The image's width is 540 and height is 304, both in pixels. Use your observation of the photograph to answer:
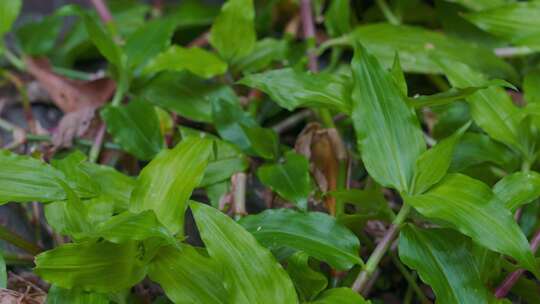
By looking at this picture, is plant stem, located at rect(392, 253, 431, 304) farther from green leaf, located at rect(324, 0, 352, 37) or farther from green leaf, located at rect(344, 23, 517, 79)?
green leaf, located at rect(324, 0, 352, 37)

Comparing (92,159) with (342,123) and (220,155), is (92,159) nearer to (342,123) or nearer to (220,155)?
(220,155)

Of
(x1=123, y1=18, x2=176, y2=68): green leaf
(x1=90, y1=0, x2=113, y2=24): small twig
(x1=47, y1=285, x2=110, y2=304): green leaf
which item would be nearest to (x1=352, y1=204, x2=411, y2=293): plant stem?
(x1=47, y1=285, x2=110, y2=304): green leaf

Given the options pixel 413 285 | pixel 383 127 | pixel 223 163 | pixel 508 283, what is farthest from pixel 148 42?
pixel 508 283

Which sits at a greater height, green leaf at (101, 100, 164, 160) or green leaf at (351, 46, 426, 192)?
green leaf at (351, 46, 426, 192)

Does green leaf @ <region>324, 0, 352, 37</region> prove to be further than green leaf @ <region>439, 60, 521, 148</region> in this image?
Yes

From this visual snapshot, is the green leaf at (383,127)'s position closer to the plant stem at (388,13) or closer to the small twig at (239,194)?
the small twig at (239,194)

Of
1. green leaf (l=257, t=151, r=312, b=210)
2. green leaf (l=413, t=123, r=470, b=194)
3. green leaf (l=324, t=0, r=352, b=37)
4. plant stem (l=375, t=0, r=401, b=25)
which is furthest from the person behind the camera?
plant stem (l=375, t=0, r=401, b=25)
